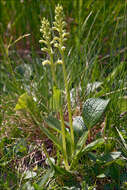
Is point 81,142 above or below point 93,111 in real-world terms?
below

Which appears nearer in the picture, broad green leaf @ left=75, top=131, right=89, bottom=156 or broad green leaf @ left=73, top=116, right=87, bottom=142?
broad green leaf @ left=75, top=131, right=89, bottom=156

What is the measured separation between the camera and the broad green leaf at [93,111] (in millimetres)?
1183

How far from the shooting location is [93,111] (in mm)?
1196

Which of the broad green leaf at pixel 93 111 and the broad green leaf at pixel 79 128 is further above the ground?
the broad green leaf at pixel 93 111

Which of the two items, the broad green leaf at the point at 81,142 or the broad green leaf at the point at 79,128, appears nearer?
the broad green leaf at the point at 81,142

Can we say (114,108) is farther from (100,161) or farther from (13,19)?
(13,19)

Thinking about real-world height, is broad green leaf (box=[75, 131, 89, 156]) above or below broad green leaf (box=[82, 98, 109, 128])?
below

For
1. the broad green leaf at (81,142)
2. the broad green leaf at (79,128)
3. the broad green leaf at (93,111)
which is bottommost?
the broad green leaf at (81,142)

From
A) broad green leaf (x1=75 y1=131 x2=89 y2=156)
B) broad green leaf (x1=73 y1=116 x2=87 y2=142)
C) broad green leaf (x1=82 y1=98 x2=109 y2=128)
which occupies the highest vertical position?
broad green leaf (x1=82 y1=98 x2=109 y2=128)

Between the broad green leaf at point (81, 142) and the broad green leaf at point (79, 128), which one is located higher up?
the broad green leaf at point (79, 128)

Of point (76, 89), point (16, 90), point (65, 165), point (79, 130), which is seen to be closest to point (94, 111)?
point (79, 130)

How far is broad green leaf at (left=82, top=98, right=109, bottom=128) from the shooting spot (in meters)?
1.18

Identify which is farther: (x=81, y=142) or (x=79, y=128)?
(x=79, y=128)

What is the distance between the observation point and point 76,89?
1.57 meters
